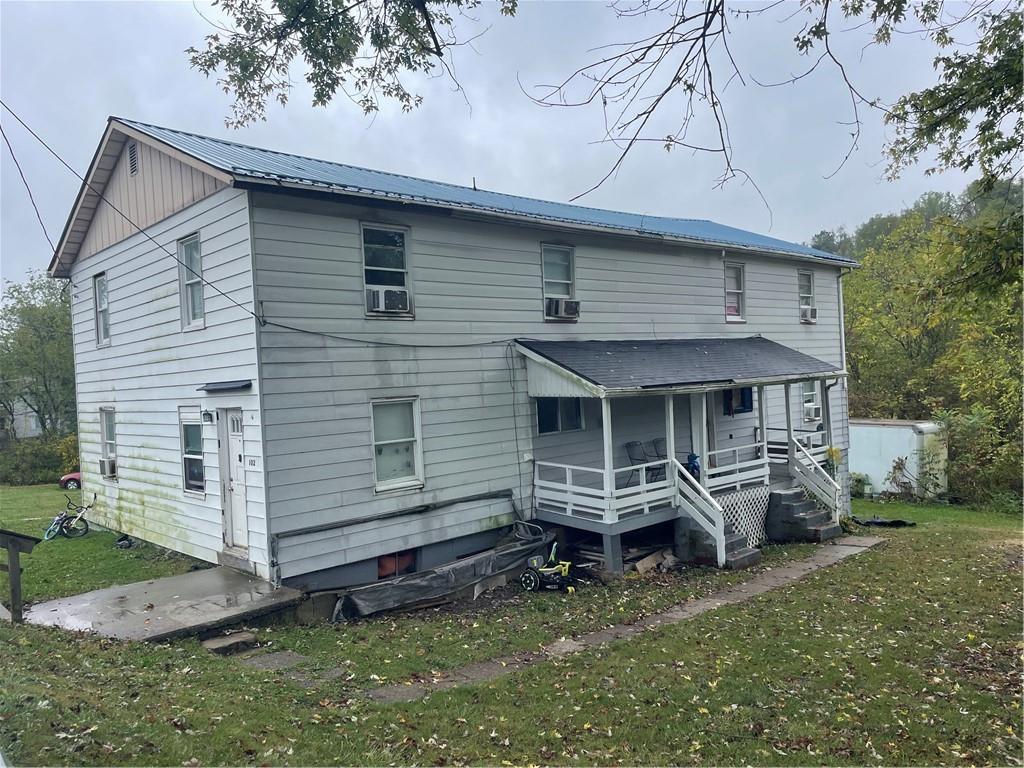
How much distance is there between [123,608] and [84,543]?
591 centimetres

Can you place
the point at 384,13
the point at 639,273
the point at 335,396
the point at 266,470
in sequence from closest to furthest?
the point at 384,13 → the point at 266,470 → the point at 335,396 → the point at 639,273

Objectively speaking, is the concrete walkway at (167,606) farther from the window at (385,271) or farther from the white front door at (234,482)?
the window at (385,271)

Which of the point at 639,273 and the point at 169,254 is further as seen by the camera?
the point at 639,273

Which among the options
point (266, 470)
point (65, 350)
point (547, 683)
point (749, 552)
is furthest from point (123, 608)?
point (65, 350)

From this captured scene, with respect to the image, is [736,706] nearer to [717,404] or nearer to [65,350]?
[717,404]

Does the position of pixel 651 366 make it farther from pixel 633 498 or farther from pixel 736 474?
pixel 736 474

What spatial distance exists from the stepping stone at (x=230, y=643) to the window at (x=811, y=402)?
15817mm

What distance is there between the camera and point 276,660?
25.0 feet

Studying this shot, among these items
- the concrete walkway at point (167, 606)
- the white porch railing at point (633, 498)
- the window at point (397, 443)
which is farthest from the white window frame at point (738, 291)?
the concrete walkway at point (167, 606)

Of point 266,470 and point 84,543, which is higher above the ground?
point 266,470

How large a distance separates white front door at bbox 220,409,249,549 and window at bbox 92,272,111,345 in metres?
5.47

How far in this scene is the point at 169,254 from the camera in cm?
1146

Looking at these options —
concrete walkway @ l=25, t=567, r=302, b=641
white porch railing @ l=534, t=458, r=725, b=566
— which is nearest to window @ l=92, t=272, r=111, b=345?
concrete walkway @ l=25, t=567, r=302, b=641

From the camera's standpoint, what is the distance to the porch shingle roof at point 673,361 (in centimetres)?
1208
